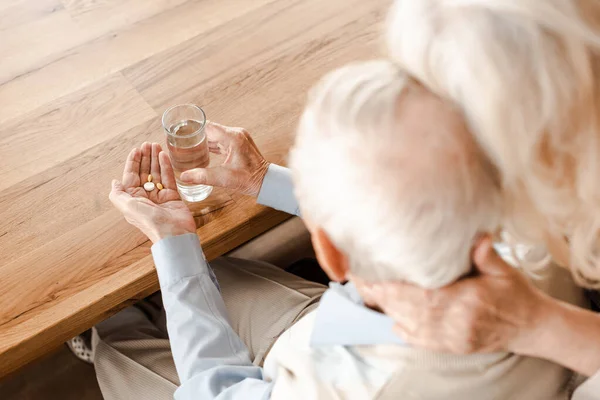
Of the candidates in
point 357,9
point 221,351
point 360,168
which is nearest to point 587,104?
point 360,168

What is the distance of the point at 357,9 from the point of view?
153 centimetres

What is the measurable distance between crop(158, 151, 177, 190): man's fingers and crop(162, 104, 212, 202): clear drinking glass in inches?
0.4

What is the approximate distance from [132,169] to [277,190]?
27cm

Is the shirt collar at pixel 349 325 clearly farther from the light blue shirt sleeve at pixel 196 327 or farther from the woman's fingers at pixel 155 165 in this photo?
the woman's fingers at pixel 155 165

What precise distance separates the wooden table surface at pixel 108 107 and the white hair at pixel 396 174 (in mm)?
510

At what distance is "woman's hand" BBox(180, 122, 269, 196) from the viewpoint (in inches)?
46.3

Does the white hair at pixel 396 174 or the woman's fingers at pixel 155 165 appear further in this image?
the woman's fingers at pixel 155 165

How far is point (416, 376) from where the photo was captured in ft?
2.48

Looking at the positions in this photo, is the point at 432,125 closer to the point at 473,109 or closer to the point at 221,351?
the point at 473,109

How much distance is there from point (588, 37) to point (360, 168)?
240mm

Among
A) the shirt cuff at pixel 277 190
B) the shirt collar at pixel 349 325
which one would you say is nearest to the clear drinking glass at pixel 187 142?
the shirt cuff at pixel 277 190

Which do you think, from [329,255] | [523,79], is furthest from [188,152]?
[523,79]

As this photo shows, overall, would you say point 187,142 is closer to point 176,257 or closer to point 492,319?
point 176,257

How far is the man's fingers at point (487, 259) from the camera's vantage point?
2.27 feet
